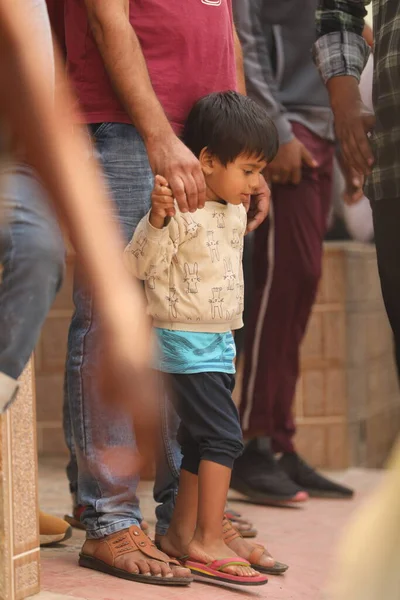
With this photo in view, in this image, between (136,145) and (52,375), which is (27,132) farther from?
(52,375)

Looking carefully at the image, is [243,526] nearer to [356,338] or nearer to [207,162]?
[207,162]

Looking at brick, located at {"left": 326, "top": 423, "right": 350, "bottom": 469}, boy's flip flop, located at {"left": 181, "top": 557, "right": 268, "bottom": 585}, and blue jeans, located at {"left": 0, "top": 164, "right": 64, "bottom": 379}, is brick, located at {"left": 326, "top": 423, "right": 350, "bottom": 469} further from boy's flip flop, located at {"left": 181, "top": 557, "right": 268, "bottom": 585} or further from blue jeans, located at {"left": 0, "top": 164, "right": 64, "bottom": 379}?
blue jeans, located at {"left": 0, "top": 164, "right": 64, "bottom": 379}

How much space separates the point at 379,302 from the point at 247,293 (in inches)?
53.4

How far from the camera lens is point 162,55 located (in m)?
2.65

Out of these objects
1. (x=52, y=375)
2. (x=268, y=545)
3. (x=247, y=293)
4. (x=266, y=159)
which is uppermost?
(x=266, y=159)

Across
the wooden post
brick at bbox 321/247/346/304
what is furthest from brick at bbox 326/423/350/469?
the wooden post

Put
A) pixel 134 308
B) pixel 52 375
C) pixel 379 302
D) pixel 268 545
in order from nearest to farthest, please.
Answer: pixel 134 308 → pixel 268 545 → pixel 52 375 → pixel 379 302

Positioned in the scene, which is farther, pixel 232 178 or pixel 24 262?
pixel 232 178

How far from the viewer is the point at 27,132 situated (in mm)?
1523

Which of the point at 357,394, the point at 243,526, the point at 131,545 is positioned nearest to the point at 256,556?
the point at 131,545

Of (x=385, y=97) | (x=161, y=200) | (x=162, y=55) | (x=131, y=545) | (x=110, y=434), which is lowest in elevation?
(x=131, y=545)

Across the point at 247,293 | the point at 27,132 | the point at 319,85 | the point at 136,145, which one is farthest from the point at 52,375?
the point at 27,132

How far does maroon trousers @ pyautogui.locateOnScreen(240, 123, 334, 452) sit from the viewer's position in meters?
3.69

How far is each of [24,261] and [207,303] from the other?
2.11 ft
